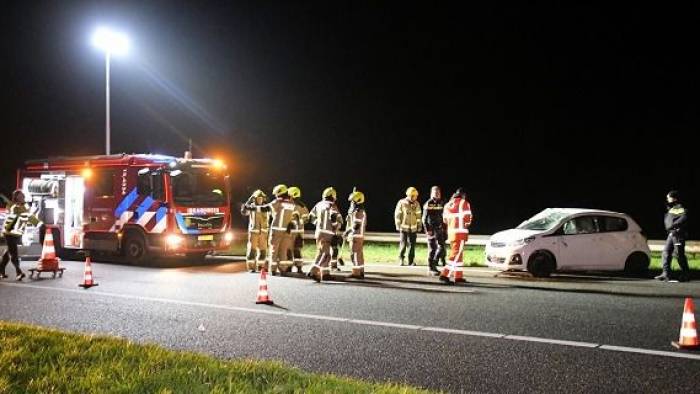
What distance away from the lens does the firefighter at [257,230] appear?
49.5 ft

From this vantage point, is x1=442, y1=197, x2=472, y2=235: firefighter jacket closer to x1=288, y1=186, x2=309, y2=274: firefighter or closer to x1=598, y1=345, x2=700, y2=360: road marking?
x1=288, y1=186, x2=309, y2=274: firefighter

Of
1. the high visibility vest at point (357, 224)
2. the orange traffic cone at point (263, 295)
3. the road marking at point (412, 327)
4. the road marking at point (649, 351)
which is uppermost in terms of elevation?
the high visibility vest at point (357, 224)

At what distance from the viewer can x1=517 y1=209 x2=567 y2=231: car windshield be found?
14.0 metres

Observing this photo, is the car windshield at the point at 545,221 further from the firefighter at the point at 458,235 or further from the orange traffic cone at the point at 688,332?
the orange traffic cone at the point at 688,332

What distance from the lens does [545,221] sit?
1434 cm

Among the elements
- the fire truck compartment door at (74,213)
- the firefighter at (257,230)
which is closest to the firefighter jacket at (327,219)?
the firefighter at (257,230)

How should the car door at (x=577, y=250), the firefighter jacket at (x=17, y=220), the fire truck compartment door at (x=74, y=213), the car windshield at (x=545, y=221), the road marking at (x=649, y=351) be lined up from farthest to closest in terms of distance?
the fire truck compartment door at (x=74, y=213), the car windshield at (x=545, y=221), the car door at (x=577, y=250), the firefighter jacket at (x=17, y=220), the road marking at (x=649, y=351)

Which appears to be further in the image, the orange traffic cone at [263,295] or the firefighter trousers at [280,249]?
the firefighter trousers at [280,249]

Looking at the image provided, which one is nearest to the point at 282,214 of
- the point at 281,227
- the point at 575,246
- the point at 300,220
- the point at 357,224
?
the point at 281,227

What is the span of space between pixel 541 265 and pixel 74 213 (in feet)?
40.0

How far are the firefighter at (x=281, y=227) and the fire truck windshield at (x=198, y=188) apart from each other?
11.1 feet

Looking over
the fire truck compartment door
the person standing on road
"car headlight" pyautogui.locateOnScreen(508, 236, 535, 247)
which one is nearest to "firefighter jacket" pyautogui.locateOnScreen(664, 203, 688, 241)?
the person standing on road

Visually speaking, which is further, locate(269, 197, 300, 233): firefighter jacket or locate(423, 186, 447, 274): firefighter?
locate(423, 186, 447, 274): firefighter

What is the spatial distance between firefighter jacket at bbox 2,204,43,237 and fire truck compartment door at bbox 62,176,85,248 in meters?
4.75
